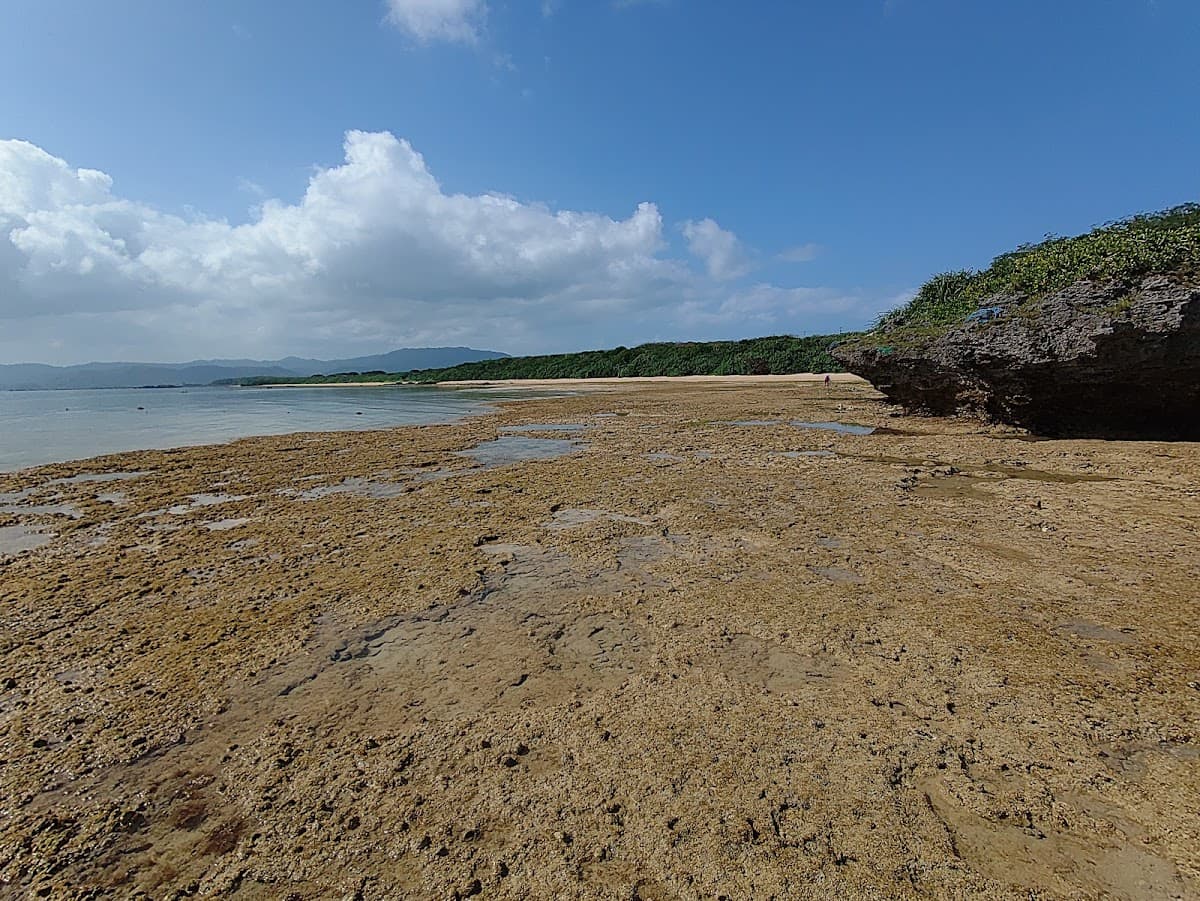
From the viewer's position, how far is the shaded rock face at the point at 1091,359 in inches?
396

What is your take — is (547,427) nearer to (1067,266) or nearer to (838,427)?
(838,427)

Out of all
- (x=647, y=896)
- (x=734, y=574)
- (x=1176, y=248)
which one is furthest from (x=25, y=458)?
(x=1176, y=248)

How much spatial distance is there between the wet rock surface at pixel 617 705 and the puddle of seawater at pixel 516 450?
5.02 meters

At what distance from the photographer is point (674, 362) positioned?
75.8 meters

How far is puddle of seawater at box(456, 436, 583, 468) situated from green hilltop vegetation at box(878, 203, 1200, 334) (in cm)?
1041

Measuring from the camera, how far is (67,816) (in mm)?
2529

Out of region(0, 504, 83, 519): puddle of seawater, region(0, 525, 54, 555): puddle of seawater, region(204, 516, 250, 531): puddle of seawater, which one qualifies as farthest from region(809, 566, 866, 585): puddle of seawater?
region(0, 504, 83, 519): puddle of seawater

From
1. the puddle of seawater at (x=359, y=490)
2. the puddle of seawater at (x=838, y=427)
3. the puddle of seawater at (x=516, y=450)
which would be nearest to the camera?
the puddle of seawater at (x=359, y=490)

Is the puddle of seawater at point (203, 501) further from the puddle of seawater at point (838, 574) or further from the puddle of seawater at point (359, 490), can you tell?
the puddle of seawater at point (838, 574)

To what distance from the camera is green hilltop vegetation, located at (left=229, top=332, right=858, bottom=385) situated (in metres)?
63.2

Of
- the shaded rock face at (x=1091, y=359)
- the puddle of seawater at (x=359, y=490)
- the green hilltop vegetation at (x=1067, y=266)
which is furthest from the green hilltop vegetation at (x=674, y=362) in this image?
the puddle of seawater at (x=359, y=490)

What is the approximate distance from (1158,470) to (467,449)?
12.6m

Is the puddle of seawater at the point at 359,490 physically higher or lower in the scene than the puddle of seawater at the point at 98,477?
lower

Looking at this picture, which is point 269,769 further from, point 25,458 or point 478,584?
point 25,458
